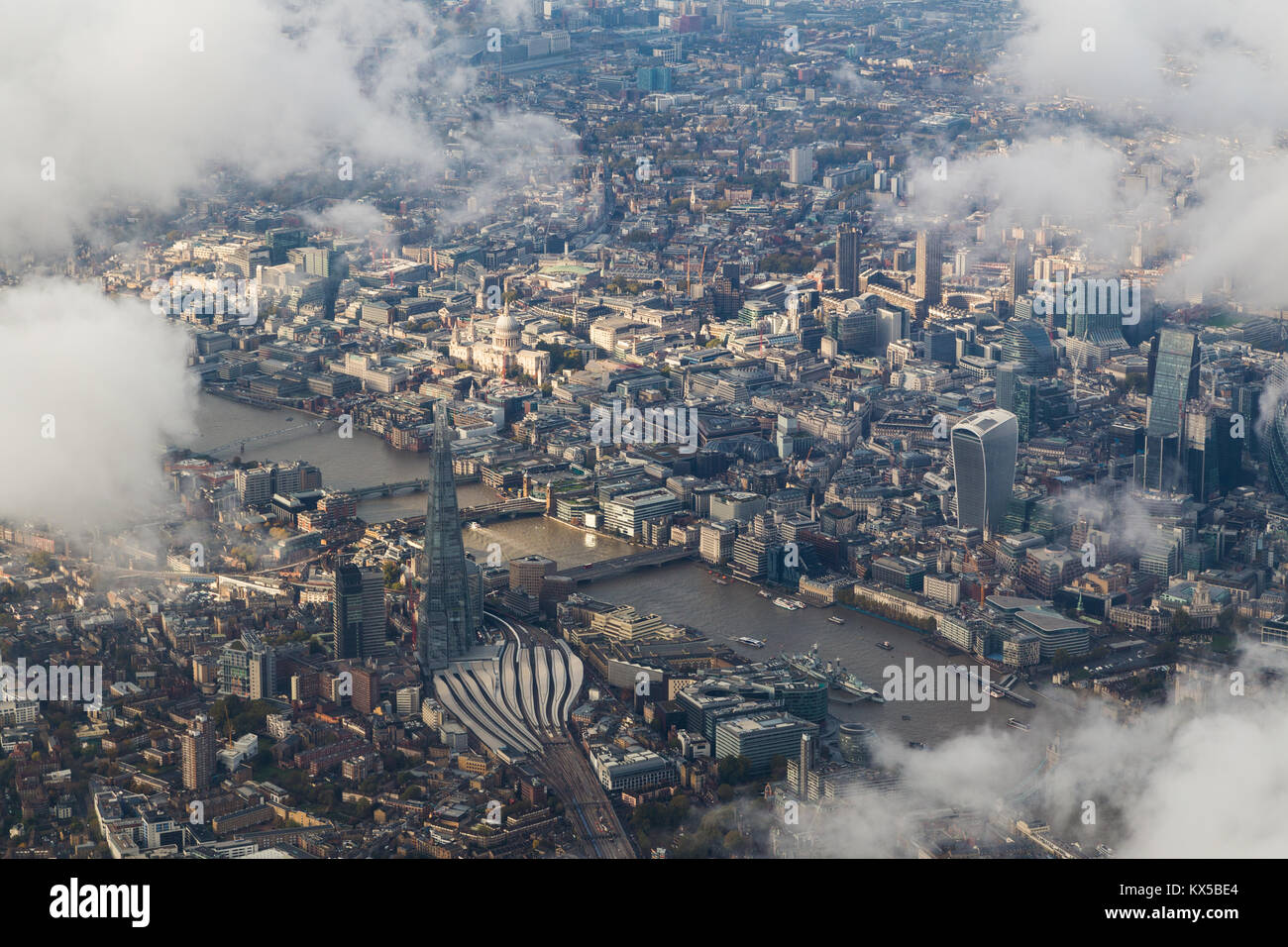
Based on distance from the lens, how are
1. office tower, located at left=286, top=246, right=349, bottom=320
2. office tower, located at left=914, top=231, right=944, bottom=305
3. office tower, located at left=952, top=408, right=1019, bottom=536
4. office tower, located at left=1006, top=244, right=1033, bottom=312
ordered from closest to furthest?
office tower, located at left=952, top=408, right=1019, bottom=536 < office tower, located at left=1006, top=244, right=1033, bottom=312 < office tower, located at left=914, top=231, right=944, bottom=305 < office tower, located at left=286, top=246, right=349, bottom=320

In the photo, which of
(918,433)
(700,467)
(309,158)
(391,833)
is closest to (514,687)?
(391,833)

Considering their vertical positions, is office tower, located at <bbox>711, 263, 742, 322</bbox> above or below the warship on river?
above

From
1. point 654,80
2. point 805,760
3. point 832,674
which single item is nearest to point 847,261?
point 832,674

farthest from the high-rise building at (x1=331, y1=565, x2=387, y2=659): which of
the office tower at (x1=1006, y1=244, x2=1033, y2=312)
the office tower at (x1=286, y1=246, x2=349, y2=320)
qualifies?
the office tower at (x1=1006, y1=244, x2=1033, y2=312)

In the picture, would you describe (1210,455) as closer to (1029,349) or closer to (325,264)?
(1029,349)

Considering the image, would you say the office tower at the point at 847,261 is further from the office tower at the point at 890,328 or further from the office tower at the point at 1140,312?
the office tower at the point at 1140,312

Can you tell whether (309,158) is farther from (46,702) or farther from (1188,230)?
(46,702)

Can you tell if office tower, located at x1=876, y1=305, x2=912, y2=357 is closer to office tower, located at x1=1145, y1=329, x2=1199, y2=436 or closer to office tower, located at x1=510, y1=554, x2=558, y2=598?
office tower, located at x1=1145, y1=329, x2=1199, y2=436
